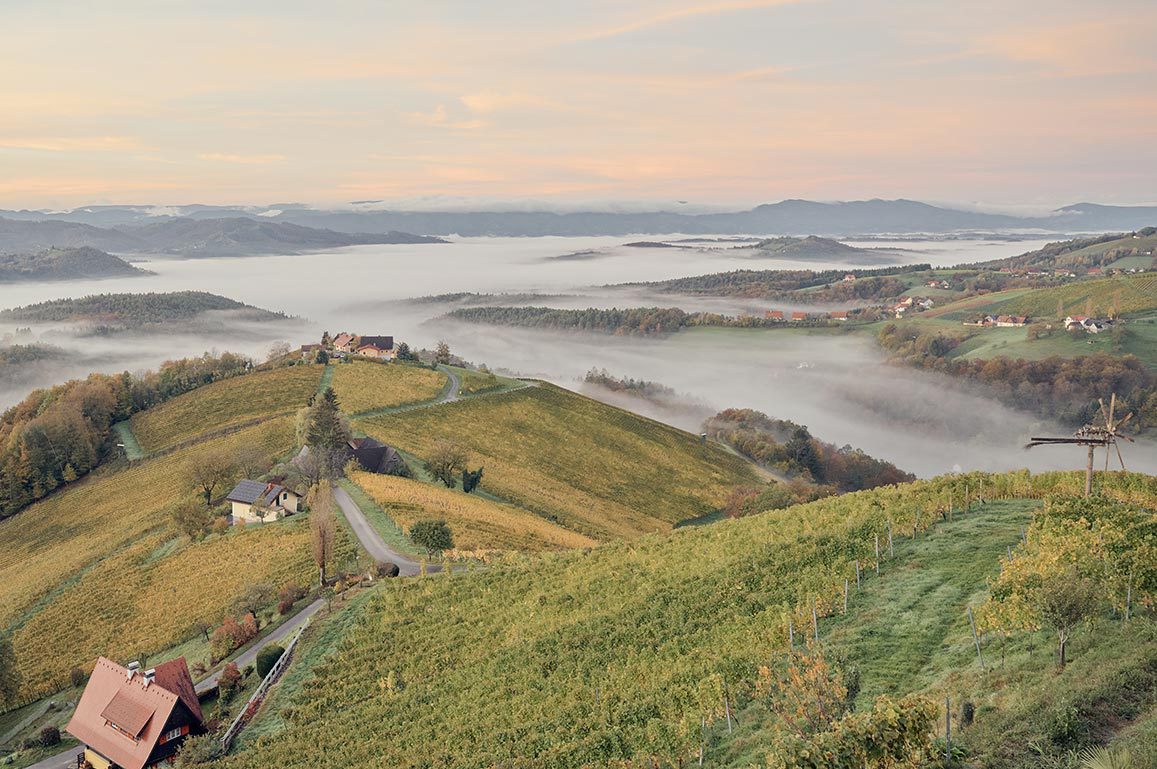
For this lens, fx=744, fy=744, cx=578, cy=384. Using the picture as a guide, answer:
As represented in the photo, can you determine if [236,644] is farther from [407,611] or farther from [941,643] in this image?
[941,643]

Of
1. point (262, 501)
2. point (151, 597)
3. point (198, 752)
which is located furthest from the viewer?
point (262, 501)

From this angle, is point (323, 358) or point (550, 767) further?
point (323, 358)

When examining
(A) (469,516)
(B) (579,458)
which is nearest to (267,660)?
(A) (469,516)

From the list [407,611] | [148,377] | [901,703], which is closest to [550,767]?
[901,703]

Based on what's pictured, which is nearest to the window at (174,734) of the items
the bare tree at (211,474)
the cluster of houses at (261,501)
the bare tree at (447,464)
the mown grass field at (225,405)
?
the cluster of houses at (261,501)

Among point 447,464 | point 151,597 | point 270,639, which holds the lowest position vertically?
point 151,597

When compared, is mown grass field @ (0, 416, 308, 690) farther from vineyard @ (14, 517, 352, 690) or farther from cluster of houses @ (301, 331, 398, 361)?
cluster of houses @ (301, 331, 398, 361)

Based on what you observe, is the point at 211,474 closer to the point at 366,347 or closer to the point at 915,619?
the point at 915,619
